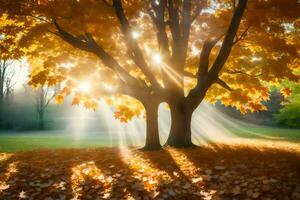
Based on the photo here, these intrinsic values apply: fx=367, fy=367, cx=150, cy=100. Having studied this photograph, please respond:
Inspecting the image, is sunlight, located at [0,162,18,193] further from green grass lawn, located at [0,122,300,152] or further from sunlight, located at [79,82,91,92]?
green grass lawn, located at [0,122,300,152]

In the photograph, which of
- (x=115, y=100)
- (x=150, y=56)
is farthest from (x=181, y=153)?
(x=115, y=100)

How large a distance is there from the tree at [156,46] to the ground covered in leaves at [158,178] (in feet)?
11.1

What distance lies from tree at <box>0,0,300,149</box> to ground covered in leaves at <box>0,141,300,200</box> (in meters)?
3.38

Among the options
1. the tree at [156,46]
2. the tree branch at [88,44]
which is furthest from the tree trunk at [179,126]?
the tree branch at [88,44]

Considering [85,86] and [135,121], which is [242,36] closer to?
[85,86]

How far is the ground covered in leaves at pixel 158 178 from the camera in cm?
664

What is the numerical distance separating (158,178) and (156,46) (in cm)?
814

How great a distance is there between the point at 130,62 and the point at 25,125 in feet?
113

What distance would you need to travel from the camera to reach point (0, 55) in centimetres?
1170

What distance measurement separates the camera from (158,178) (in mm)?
7633

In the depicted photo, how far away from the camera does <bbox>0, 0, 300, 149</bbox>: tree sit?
10789 millimetres

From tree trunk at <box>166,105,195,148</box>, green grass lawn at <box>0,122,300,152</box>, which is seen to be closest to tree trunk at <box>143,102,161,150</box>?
tree trunk at <box>166,105,195,148</box>

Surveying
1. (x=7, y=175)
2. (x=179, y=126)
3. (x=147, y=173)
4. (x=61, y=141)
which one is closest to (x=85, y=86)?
(x=179, y=126)

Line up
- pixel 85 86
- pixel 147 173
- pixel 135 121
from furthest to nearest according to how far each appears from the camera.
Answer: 1. pixel 135 121
2. pixel 85 86
3. pixel 147 173
